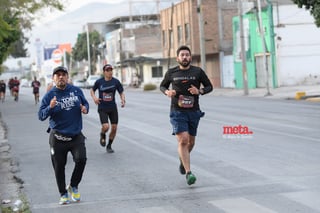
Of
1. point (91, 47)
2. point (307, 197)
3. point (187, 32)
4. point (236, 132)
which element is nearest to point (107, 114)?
point (236, 132)

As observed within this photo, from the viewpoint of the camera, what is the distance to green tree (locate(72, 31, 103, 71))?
387 feet

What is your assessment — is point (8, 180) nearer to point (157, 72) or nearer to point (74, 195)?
point (74, 195)

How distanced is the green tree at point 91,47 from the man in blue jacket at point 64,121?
106 metres

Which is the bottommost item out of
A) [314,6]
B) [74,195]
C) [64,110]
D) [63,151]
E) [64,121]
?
[74,195]

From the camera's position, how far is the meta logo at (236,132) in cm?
1694

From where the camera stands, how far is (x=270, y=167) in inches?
451

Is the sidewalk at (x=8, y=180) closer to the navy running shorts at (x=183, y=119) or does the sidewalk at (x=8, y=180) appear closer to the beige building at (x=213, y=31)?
the navy running shorts at (x=183, y=119)

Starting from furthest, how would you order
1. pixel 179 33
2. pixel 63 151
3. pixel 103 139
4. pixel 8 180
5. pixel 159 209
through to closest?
pixel 179 33
pixel 103 139
pixel 8 180
pixel 63 151
pixel 159 209

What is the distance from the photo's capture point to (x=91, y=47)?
12125 cm

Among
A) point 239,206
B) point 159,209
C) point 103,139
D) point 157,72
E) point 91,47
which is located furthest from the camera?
point 91,47

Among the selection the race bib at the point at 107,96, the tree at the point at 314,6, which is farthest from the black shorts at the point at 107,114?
the tree at the point at 314,6

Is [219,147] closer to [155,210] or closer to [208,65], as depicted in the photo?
[155,210]

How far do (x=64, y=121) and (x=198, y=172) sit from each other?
2982mm

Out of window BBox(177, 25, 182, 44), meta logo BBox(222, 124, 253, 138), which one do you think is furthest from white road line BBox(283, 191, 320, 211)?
window BBox(177, 25, 182, 44)
